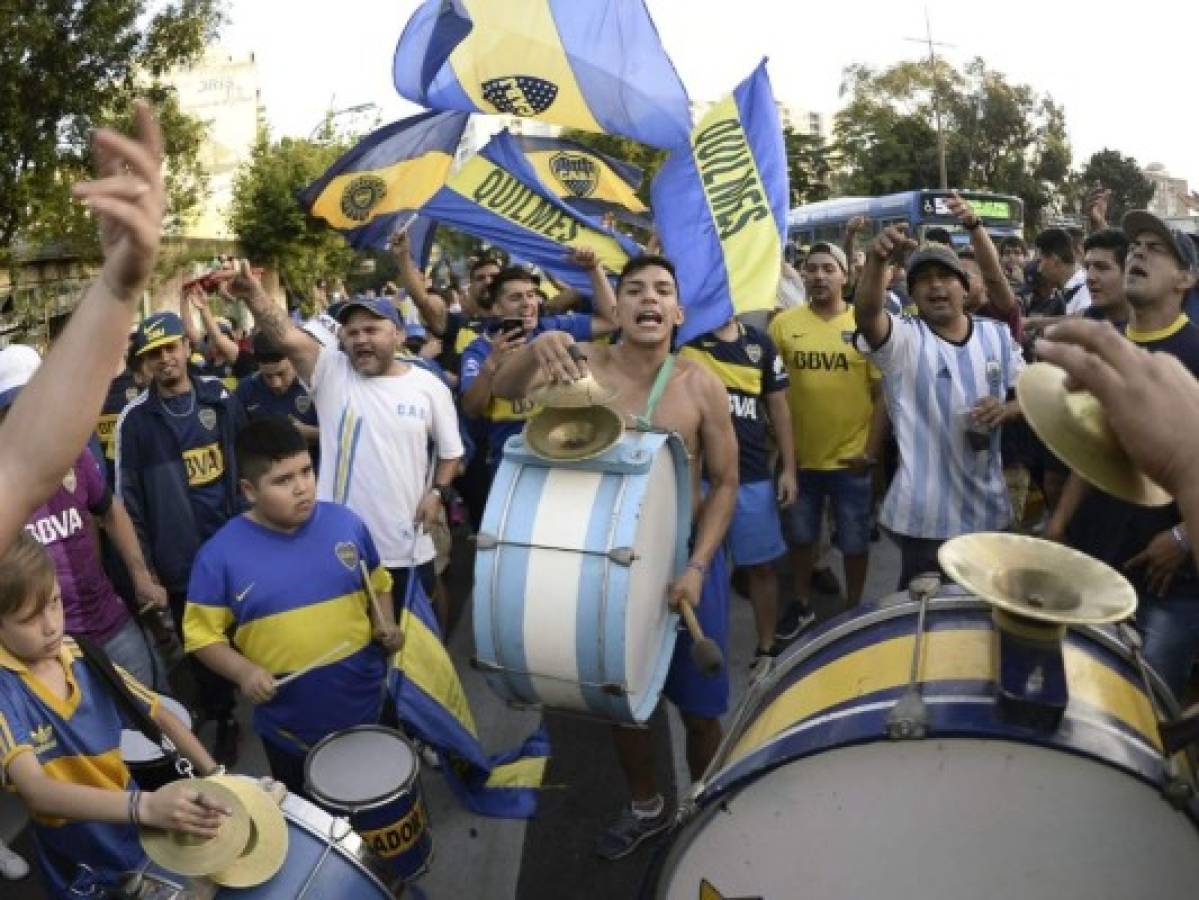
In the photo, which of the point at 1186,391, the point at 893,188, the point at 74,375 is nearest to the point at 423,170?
the point at 74,375

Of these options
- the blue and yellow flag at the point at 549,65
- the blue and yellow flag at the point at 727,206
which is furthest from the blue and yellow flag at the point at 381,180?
the blue and yellow flag at the point at 727,206

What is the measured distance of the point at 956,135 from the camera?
A: 43969 millimetres

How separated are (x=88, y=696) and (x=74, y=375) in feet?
5.14

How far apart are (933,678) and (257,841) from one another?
1.48 m

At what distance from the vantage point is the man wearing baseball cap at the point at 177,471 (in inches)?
171

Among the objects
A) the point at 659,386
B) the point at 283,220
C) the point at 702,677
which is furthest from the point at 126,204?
the point at 283,220

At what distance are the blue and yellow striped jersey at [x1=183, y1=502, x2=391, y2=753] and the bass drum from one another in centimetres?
153

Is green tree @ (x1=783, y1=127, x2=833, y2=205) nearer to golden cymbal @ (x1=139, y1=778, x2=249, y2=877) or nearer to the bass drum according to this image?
the bass drum

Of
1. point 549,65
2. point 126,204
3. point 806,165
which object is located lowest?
point 126,204

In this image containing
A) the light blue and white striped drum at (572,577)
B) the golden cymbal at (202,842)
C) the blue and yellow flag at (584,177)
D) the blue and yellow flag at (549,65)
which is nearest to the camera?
the golden cymbal at (202,842)

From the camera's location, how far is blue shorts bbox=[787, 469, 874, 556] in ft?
16.0

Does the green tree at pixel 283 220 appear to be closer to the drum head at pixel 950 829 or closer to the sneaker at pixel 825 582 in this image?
the sneaker at pixel 825 582

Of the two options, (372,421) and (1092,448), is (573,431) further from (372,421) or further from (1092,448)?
(1092,448)

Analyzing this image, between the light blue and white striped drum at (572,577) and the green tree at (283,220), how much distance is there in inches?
934
